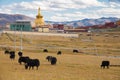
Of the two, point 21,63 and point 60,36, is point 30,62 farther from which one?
point 60,36

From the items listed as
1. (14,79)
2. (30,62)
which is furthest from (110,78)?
(30,62)

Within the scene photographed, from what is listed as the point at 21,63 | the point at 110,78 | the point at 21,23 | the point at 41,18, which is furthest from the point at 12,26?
the point at 110,78

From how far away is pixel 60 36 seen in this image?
114438mm

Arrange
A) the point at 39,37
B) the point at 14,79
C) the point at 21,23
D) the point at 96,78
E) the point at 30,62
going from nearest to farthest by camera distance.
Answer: the point at 14,79, the point at 96,78, the point at 30,62, the point at 39,37, the point at 21,23

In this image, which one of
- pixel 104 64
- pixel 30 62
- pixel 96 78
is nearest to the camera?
pixel 96 78

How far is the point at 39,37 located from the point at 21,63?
72445 mm

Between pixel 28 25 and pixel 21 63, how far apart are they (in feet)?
335

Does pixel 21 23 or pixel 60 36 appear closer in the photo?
pixel 60 36

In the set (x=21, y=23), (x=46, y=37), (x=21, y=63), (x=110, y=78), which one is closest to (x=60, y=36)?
(x=46, y=37)

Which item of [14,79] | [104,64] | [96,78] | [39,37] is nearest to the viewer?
[14,79]

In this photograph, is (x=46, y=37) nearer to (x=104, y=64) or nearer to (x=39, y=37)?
(x=39, y=37)

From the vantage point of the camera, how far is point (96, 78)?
2419 cm

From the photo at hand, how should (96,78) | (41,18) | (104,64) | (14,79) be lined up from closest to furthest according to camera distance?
(14,79) → (96,78) → (104,64) → (41,18)

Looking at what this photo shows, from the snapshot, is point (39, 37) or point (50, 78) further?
point (39, 37)
